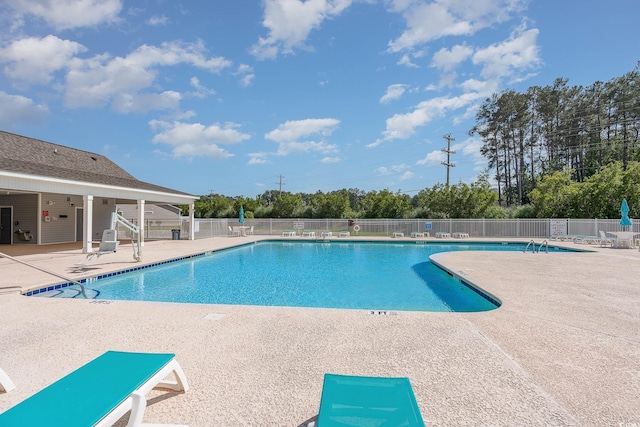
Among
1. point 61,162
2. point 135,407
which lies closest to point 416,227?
point 61,162

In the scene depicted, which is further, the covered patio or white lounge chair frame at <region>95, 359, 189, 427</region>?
the covered patio

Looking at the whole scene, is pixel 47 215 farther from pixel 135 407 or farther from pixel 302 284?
pixel 135 407

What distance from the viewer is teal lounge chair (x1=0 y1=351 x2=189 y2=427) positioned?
168 centimetres

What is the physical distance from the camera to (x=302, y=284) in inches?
352

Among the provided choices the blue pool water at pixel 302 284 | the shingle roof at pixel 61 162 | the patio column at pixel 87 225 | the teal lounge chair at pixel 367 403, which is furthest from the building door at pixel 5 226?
the teal lounge chair at pixel 367 403

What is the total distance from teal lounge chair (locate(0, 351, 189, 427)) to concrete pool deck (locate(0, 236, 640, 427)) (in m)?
0.38

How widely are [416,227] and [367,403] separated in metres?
21.1

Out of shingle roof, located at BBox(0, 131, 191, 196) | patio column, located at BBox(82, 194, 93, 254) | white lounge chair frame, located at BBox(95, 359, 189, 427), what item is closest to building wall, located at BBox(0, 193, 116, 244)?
shingle roof, located at BBox(0, 131, 191, 196)

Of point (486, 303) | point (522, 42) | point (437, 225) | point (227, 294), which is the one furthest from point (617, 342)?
point (437, 225)

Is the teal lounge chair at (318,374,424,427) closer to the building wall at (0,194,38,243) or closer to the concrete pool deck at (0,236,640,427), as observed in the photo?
the concrete pool deck at (0,236,640,427)

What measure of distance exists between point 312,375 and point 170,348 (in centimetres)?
165

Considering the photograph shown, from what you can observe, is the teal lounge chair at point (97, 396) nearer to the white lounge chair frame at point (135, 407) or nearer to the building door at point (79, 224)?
the white lounge chair frame at point (135, 407)

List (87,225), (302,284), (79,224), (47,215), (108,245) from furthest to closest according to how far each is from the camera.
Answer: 1. (79,224)
2. (47,215)
3. (87,225)
4. (108,245)
5. (302,284)

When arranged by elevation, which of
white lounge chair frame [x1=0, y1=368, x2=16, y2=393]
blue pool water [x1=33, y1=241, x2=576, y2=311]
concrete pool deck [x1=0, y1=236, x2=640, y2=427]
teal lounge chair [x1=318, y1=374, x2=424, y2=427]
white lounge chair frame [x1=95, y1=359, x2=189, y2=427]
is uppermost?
teal lounge chair [x1=318, y1=374, x2=424, y2=427]
